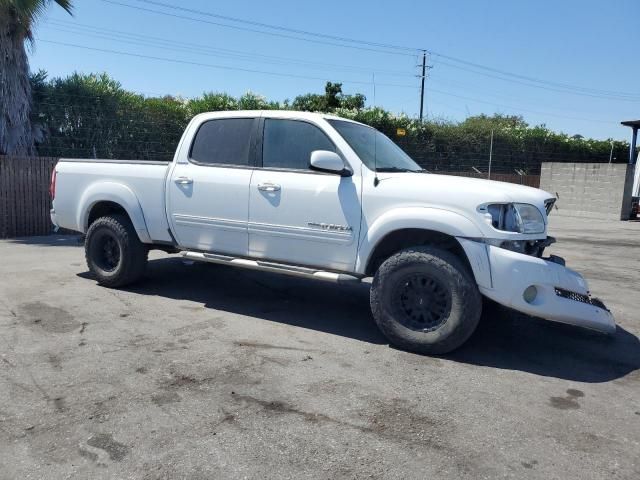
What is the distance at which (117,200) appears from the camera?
6434 millimetres

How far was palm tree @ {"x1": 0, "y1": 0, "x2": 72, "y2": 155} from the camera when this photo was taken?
11023 millimetres

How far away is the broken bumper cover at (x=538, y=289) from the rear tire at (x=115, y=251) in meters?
3.96

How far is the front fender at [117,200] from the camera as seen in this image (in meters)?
6.35

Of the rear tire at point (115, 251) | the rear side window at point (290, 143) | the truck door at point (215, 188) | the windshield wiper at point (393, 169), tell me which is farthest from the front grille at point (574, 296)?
the rear tire at point (115, 251)

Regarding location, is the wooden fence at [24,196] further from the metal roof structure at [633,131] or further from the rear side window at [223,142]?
the metal roof structure at [633,131]

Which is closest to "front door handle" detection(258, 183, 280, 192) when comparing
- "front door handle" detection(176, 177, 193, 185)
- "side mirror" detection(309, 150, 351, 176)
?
"side mirror" detection(309, 150, 351, 176)

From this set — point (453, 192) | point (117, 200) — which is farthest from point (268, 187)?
point (117, 200)

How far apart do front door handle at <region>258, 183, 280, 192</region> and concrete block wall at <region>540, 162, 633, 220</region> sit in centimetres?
1576

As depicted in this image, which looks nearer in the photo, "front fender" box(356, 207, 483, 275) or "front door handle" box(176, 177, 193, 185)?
"front fender" box(356, 207, 483, 275)

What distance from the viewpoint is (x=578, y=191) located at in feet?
66.4

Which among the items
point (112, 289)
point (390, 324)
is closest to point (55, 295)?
point (112, 289)

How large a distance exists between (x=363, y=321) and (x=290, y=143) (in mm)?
1932

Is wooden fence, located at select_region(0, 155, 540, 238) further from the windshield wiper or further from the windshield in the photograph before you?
the windshield wiper

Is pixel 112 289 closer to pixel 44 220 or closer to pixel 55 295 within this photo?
pixel 55 295
